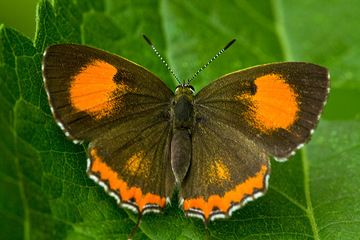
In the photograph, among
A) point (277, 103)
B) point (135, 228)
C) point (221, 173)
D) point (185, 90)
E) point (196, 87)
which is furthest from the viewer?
point (196, 87)

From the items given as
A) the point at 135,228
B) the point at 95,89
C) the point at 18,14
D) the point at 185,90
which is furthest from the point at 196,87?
the point at 18,14

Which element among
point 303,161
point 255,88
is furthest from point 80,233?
point 303,161

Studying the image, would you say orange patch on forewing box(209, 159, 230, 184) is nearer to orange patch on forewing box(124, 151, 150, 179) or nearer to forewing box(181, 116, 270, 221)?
forewing box(181, 116, 270, 221)

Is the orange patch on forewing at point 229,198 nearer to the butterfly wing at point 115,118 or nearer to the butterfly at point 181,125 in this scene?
the butterfly at point 181,125

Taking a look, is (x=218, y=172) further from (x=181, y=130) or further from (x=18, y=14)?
(x=18, y=14)

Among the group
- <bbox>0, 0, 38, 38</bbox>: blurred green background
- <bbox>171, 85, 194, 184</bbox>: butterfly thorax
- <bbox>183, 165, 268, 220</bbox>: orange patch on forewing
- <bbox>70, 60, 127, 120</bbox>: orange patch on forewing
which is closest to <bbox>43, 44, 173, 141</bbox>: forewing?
<bbox>70, 60, 127, 120</bbox>: orange patch on forewing

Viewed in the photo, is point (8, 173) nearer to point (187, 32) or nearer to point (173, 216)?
point (173, 216)

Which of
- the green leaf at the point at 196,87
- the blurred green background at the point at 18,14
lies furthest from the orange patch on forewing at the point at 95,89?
the blurred green background at the point at 18,14
